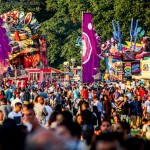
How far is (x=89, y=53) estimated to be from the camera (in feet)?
75.5

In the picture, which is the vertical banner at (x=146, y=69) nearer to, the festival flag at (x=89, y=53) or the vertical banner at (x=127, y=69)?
the vertical banner at (x=127, y=69)

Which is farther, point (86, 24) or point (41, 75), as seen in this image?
point (41, 75)

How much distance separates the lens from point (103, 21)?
7250cm

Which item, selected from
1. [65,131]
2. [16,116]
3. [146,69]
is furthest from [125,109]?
[146,69]

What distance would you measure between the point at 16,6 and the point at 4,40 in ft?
207

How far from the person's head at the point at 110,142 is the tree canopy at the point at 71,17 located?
64150mm

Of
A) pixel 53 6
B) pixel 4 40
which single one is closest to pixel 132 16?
pixel 53 6

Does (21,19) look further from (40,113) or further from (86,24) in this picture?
(40,113)

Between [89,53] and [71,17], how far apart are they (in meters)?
64.3

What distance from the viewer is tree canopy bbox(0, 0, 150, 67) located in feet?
230

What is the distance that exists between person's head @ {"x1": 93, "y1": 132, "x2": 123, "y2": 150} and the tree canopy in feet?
210

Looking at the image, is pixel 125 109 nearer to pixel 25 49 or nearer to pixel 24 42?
pixel 24 42

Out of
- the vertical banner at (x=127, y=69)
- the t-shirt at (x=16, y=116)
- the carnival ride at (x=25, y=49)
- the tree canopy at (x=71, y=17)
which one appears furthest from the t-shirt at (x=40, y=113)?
the tree canopy at (x=71, y=17)

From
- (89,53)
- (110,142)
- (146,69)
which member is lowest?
(146,69)
